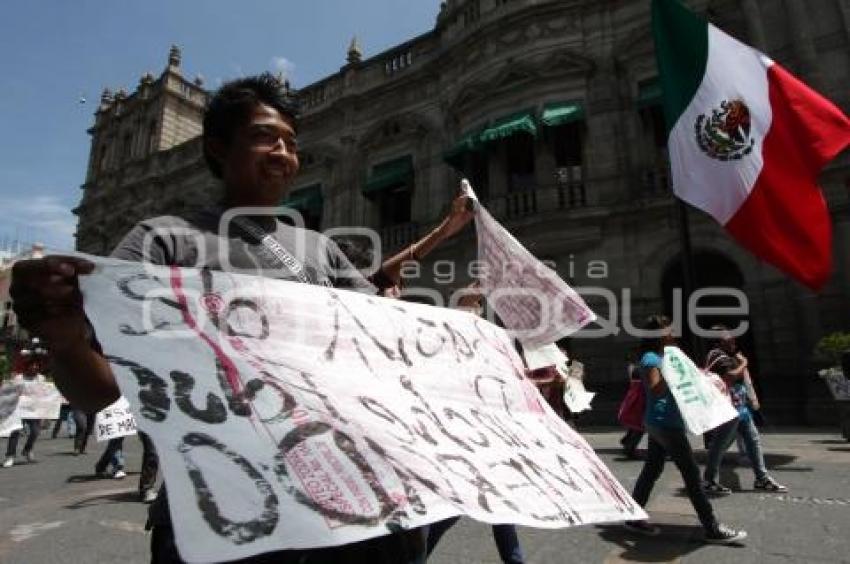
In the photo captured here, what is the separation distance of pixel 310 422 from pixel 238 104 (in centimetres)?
107

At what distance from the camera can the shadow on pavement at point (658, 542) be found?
403cm

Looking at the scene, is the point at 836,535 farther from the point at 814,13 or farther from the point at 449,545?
the point at 814,13

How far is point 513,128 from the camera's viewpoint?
15.0 meters

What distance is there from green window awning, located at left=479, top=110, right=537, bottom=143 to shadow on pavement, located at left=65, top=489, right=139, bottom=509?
11.5 meters

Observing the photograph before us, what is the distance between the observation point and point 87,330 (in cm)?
142

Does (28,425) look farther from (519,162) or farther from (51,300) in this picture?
(519,162)

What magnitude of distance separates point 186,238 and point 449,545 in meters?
3.49

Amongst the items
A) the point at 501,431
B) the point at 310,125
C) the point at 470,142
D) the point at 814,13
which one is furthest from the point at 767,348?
the point at 310,125

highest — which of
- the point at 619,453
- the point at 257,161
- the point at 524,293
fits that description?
the point at 257,161

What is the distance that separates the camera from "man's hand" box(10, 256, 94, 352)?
4.40 feet

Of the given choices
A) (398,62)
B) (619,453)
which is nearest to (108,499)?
(619,453)

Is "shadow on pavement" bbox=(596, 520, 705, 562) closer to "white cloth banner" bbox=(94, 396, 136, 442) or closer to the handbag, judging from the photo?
the handbag

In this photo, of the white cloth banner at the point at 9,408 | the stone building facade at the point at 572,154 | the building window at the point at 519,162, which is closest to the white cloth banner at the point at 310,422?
the stone building facade at the point at 572,154

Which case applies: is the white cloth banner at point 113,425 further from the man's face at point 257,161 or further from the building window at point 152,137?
the building window at point 152,137
